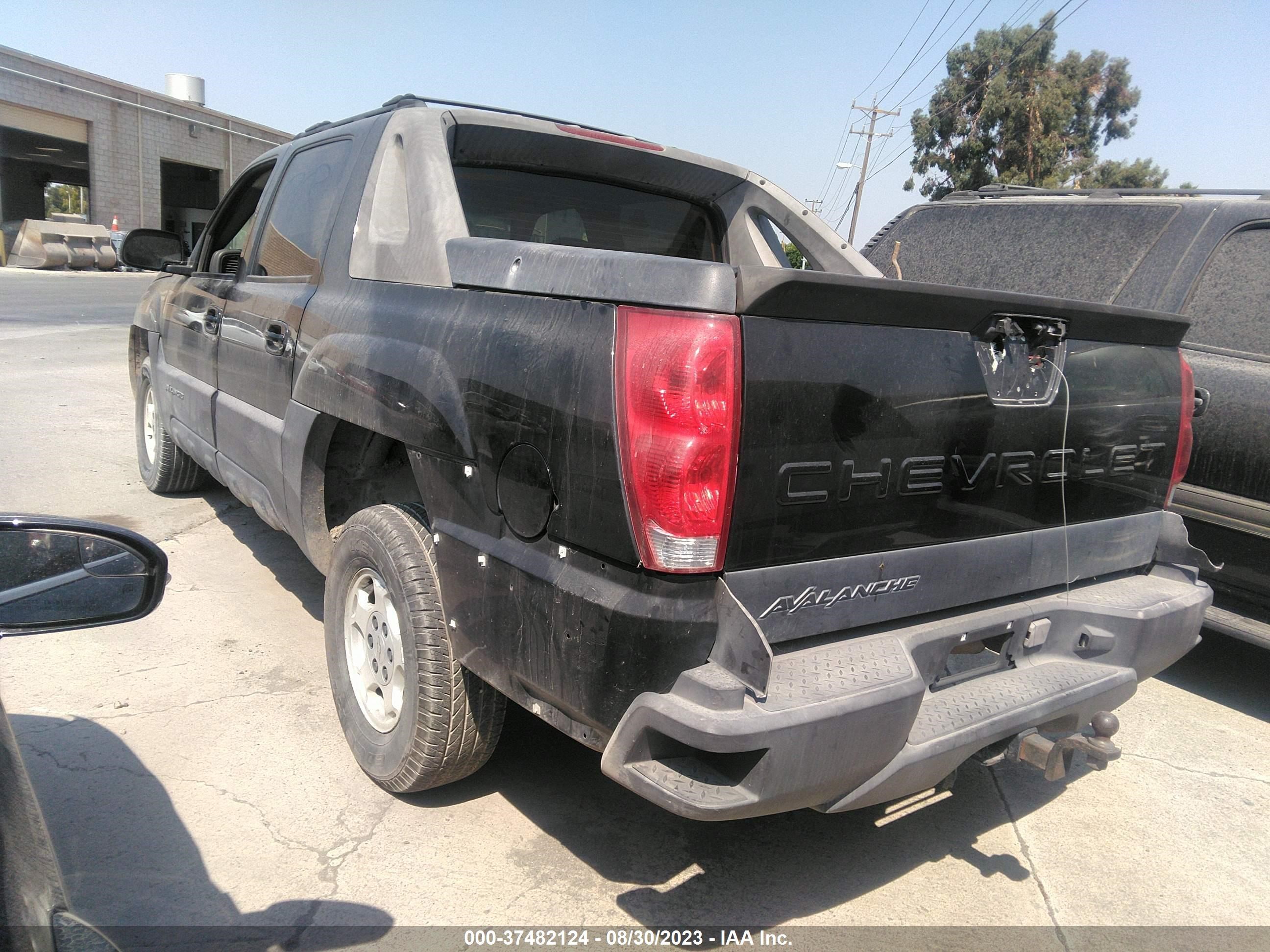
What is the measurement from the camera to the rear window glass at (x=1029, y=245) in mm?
4609

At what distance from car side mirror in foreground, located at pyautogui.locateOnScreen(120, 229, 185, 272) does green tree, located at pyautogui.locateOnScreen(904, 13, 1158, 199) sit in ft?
87.4

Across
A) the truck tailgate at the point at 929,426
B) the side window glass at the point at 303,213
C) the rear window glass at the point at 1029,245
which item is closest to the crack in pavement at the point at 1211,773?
the truck tailgate at the point at 929,426

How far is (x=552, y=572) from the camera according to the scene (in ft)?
6.88

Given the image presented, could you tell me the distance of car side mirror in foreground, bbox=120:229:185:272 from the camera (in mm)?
5055

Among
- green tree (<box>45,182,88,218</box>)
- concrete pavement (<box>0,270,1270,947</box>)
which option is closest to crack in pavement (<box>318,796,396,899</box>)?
concrete pavement (<box>0,270,1270,947</box>)

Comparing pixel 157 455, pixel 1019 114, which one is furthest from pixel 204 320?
pixel 1019 114

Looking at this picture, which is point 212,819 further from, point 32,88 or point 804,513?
point 32,88

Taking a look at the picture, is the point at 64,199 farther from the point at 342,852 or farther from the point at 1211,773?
the point at 1211,773

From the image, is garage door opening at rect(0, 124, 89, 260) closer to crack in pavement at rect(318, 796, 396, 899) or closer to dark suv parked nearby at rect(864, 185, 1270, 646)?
dark suv parked nearby at rect(864, 185, 1270, 646)

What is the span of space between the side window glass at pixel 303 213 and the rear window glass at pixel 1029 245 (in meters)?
2.97

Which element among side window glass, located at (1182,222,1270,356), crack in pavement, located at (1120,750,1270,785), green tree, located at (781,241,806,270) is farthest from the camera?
green tree, located at (781,241,806,270)

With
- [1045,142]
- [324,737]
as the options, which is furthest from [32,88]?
[324,737]

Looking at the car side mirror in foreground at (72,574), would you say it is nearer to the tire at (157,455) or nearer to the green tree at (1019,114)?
the tire at (157,455)

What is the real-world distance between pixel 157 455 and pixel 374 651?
11.6 ft
